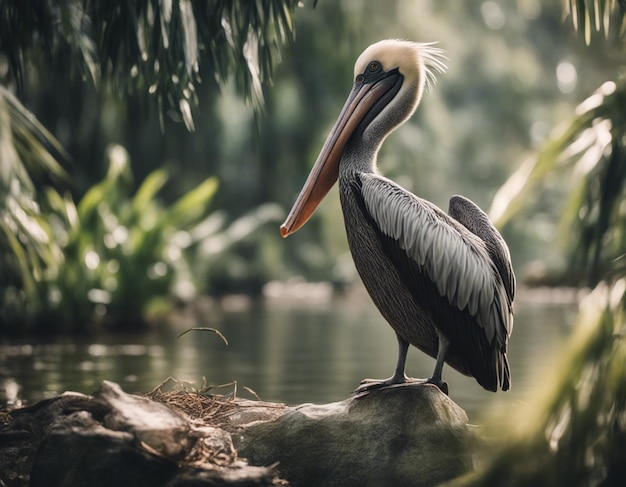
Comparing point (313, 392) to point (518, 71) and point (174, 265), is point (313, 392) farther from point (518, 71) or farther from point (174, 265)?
point (518, 71)

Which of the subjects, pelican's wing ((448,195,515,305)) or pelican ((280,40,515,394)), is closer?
pelican ((280,40,515,394))

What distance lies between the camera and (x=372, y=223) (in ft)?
17.4

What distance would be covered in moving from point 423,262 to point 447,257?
12cm

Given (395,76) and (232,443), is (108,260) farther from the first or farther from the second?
(232,443)

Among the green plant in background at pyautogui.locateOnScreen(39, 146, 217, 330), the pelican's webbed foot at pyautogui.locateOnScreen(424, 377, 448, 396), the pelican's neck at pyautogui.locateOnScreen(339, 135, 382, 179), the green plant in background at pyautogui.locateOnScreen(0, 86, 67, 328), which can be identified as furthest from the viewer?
the green plant in background at pyautogui.locateOnScreen(39, 146, 217, 330)

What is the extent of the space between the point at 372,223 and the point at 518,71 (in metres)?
21.0

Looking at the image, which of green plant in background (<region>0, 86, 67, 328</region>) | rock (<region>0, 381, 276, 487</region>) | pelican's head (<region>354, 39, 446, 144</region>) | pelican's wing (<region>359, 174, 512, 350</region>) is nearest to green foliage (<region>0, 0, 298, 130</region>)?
pelican's head (<region>354, 39, 446, 144</region>)

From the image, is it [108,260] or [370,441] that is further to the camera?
[108,260]

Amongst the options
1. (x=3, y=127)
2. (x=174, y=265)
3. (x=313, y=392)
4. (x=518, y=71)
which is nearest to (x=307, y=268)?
(x=174, y=265)

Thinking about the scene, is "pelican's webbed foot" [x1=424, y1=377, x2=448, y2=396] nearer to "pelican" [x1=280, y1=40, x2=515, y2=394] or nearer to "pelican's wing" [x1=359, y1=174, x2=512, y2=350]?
"pelican" [x1=280, y1=40, x2=515, y2=394]

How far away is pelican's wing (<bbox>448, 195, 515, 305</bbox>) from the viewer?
5.36m

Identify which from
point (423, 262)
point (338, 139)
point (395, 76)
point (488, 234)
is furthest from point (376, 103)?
point (423, 262)

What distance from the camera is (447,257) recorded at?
510cm

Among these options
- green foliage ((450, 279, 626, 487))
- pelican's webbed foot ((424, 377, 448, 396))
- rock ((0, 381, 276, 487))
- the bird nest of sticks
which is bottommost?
the bird nest of sticks
